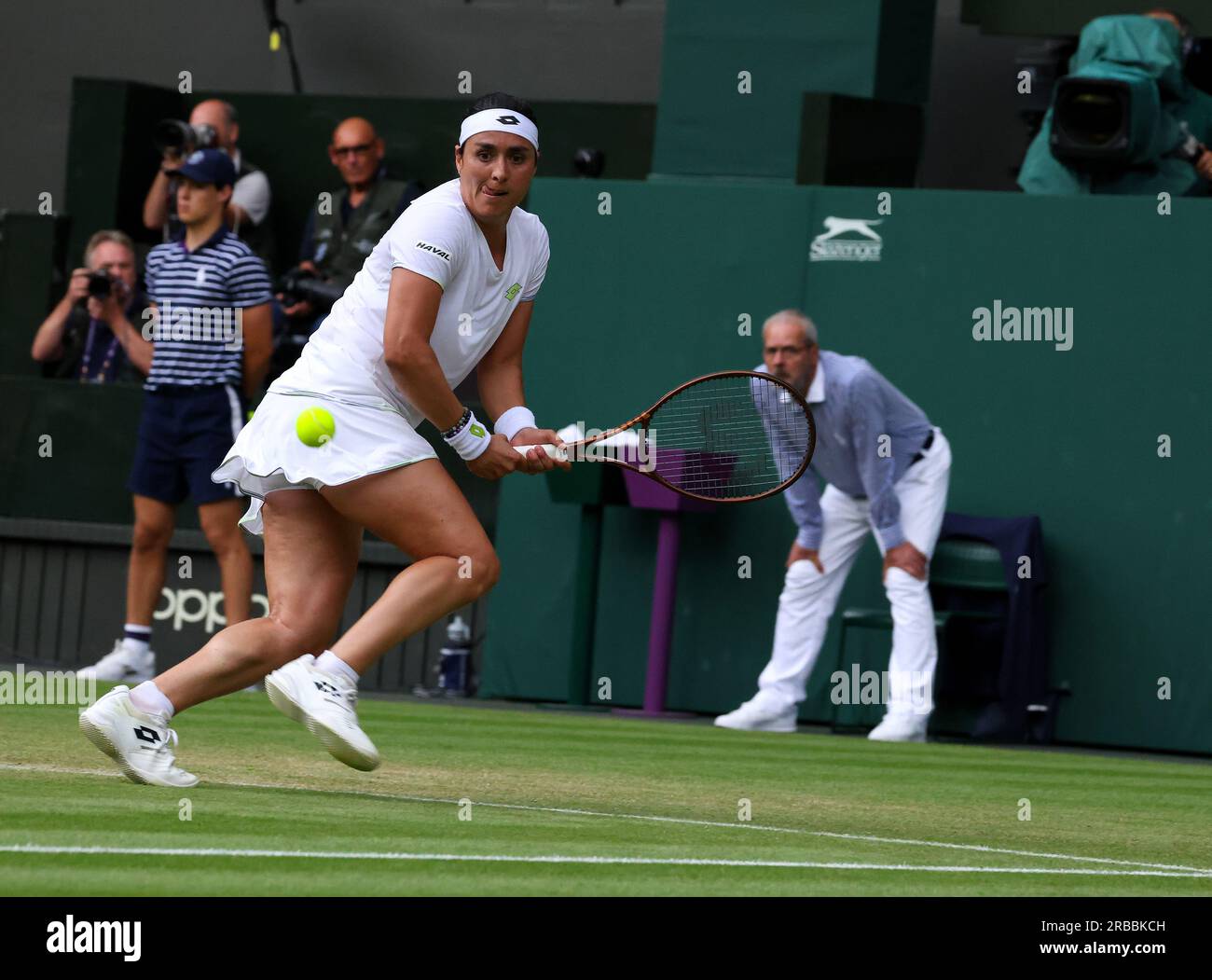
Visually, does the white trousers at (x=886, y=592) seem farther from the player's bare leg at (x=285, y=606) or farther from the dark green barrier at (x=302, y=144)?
the player's bare leg at (x=285, y=606)

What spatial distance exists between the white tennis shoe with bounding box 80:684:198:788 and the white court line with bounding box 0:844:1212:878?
1.12 m

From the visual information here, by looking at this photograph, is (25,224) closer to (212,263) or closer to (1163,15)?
(212,263)

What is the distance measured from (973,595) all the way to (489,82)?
6516 millimetres

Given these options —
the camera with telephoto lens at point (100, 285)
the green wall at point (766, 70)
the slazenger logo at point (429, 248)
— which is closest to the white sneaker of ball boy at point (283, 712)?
the slazenger logo at point (429, 248)

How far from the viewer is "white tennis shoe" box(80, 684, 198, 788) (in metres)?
6.27

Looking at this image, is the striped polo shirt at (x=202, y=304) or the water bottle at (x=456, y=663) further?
the water bottle at (x=456, y=663)

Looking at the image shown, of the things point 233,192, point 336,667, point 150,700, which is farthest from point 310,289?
point 336,667

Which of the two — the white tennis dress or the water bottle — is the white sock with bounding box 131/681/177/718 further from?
the water bottle

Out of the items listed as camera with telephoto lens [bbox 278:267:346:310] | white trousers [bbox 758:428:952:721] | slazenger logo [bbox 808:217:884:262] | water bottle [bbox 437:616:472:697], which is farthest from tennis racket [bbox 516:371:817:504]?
camera with telephoto lens [bbox 278:267:346:310]

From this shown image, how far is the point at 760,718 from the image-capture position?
11.9m

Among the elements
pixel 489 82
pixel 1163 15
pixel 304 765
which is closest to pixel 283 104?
pixel 489 82

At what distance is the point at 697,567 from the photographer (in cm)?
1298

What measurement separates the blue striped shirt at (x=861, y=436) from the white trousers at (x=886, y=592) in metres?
0.08
